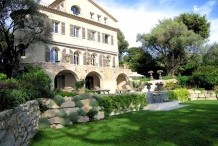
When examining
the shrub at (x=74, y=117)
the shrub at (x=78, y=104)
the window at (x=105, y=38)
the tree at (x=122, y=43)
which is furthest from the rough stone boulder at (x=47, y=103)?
the tree at (x=122, y=43)

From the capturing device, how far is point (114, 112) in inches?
585

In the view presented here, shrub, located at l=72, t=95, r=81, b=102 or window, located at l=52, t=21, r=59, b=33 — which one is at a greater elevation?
window, located at l=52, t=21, r=59, b=33

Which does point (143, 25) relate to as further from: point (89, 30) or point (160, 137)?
point (160, 137)

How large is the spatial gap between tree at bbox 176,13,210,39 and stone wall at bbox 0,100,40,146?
50.1 meters

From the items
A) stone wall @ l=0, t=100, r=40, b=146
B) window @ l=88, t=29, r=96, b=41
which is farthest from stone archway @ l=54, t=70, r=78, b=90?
stone wall @ l=0, t=100, r=40, b=146

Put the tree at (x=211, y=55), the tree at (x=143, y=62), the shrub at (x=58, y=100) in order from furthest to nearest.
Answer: the tree at (x=143, y=62) → the tree at (x=211, y=55) → the shrub at (x=58, y=100)

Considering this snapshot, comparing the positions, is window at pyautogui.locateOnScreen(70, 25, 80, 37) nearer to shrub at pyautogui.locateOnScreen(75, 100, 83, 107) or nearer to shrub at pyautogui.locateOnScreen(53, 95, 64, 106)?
shrub at pyautogui.locateOnScreen(75, 100, 83, 107)

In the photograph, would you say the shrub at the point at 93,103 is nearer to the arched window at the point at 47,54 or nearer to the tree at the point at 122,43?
the arched window at the point at 47,54

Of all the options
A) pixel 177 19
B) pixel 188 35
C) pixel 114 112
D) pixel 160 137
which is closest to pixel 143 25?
pixel 177 19

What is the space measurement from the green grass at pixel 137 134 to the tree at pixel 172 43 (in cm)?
3822

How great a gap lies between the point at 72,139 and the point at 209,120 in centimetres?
554

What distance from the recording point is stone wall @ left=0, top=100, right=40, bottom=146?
254 inches

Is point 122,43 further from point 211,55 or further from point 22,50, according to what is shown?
point 22,50

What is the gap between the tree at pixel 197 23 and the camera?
56062mm
